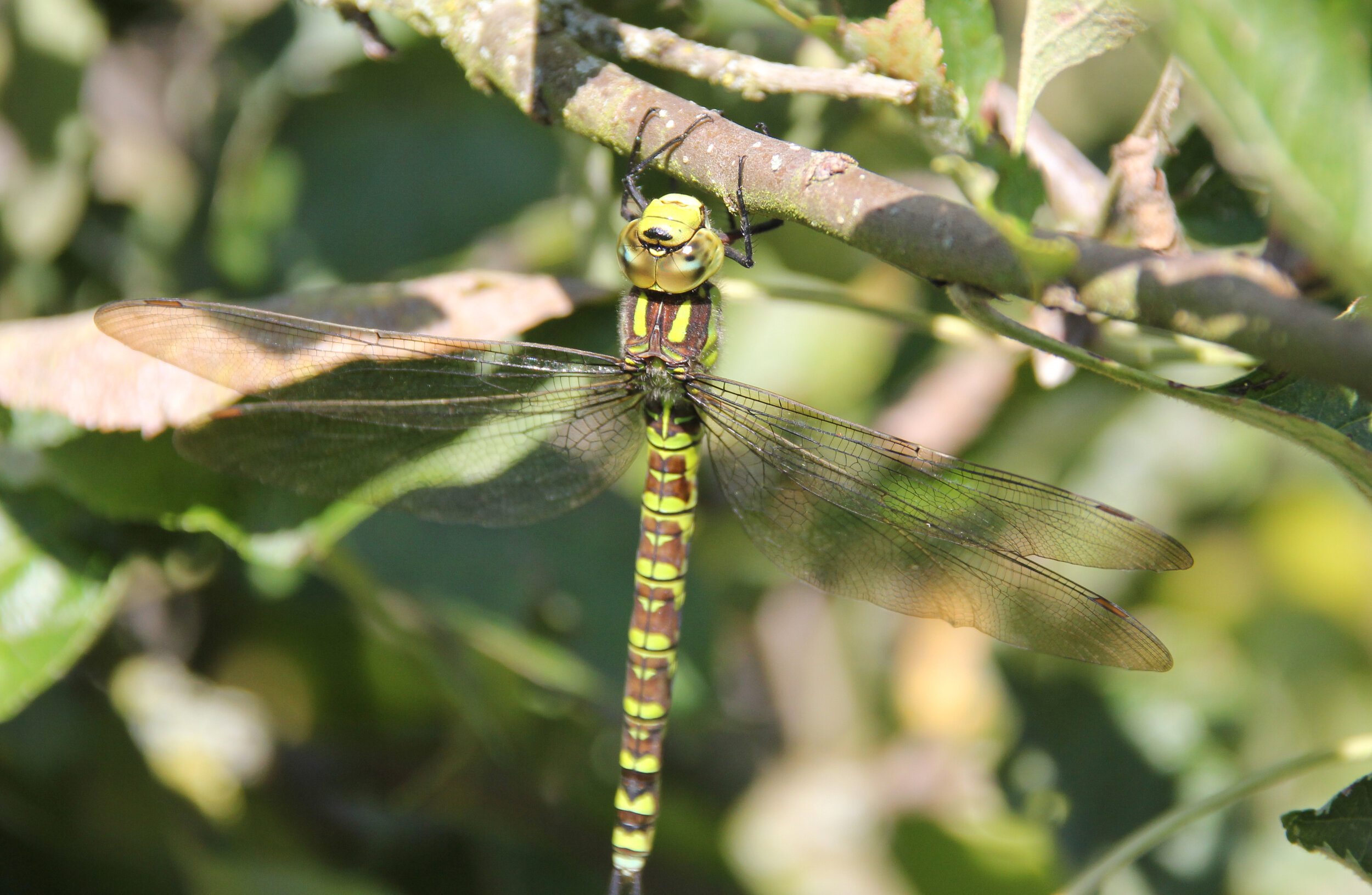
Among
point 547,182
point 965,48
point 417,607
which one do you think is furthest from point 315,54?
point 965,48

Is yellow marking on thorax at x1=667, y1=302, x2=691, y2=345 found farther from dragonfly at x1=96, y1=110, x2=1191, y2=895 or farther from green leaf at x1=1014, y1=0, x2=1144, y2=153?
green leaf at x1=1014, y1=0, x2=1144, y2=153

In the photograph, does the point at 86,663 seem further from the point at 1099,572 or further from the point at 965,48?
the point at 1099,572

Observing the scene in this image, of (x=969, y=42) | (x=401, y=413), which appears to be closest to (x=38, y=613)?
(x=401, y=413)

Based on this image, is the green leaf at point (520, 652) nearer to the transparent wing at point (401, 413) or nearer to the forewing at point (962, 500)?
the transparent wing at point (401, 413)

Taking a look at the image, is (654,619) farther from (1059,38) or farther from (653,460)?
(1059,38)

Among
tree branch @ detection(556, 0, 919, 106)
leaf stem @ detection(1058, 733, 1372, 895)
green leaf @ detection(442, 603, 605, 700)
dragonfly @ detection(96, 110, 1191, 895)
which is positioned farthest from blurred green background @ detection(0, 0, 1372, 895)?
leaf stem @ detection(1058, 733, 1372, 895)

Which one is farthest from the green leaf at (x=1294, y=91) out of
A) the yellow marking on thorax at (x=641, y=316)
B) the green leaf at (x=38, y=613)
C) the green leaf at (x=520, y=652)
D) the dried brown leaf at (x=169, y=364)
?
the green leaf at (x=38, y=613)

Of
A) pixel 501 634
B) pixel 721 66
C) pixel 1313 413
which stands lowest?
pixel 1313 413

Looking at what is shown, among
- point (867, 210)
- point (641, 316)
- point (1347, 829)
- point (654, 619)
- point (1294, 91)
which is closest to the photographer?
point (1294, 91)

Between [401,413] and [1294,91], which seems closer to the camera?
[1294,91]
